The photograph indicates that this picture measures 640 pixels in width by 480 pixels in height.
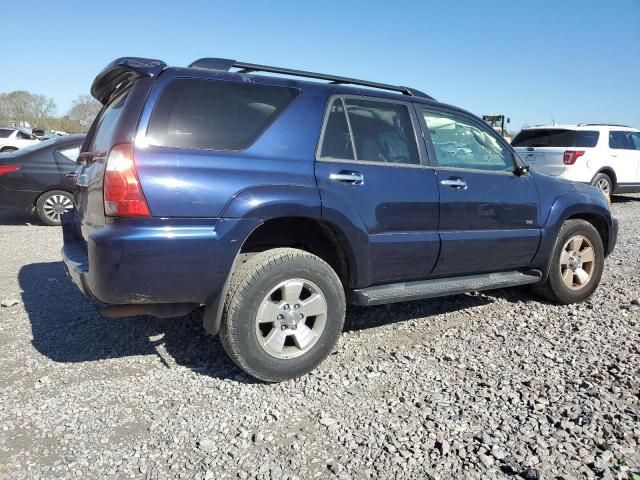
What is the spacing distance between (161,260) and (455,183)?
7.27ft

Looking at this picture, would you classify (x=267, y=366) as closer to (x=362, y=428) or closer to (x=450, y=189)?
(x=362, y=428)

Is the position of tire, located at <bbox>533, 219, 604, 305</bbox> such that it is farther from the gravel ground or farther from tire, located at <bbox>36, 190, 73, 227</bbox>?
tire, located at <bbox>36, 190, 73, 227</bbox>

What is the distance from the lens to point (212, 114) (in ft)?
9.92

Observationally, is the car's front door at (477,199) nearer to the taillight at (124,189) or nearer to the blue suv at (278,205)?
the blue suv at (278,205)

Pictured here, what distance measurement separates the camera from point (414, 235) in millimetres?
3627

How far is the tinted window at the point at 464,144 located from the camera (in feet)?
13.0

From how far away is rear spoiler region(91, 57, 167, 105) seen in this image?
3010 mm

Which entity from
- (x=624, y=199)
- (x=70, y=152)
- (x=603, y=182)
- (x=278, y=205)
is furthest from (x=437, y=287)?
(x=624, y=199)

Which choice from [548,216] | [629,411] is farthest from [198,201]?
[548,216]

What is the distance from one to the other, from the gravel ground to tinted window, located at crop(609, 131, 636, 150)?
8.59 meters

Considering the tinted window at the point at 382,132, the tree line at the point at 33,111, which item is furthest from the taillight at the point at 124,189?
the tree line at the point at 33,111

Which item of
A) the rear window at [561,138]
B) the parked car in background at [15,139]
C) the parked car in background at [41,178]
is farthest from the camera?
the parked car in background at [15,139]

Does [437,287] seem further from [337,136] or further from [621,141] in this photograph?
[621,141]

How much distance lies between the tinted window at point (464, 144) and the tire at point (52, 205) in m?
6.55
